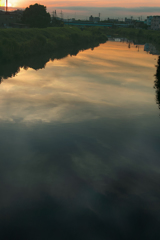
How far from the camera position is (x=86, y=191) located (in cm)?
1081

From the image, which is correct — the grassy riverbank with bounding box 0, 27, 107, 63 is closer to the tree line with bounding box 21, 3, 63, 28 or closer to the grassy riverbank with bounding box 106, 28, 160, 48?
the tree line with bounding box 21, 3, 63, 28

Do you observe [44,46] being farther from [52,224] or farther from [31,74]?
[52,224]

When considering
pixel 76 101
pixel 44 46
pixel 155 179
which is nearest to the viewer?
pixel 155 179

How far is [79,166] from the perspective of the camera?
12.7 meters

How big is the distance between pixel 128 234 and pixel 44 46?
57.2 meters

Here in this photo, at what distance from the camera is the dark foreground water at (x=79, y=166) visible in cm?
915

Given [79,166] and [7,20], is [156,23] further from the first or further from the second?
[79,166]

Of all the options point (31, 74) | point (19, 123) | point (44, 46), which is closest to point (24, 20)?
point (44, 46)

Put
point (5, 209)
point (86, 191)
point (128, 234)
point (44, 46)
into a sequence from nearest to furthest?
point (128, 234) < point (5, 209) < point (86, 191) < point (44, 46)

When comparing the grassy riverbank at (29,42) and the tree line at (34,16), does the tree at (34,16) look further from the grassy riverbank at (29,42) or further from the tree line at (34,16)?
the grassy riverbank at (29,42)

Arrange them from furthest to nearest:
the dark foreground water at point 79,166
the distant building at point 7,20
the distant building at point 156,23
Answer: the distant building at point 156,23 < the distant building at point 7,20 < the dark foreground water at point 79,166

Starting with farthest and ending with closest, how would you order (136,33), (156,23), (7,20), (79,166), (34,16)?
(156,23)
(136,33)
(34,16)
(7,20)
(79,166)

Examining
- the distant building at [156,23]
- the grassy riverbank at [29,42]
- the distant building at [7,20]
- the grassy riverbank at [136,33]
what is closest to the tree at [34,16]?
the distant building at [7,20]

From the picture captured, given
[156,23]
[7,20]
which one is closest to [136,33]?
[156,23]
